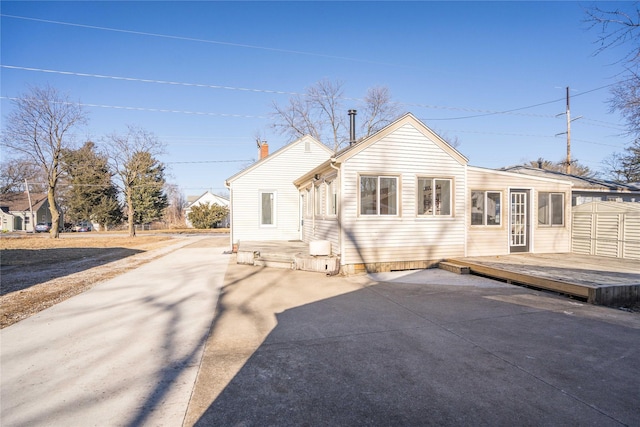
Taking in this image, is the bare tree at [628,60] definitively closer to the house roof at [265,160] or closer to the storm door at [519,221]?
the storm door at [519,221]

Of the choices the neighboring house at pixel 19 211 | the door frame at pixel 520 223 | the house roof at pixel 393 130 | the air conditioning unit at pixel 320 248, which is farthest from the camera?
the neighboring house at pixel 19 211

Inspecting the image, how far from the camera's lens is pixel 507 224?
10.7 meters

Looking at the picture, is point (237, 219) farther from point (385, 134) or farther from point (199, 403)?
point (199, 403)

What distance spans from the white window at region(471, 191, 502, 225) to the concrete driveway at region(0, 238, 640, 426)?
432cm

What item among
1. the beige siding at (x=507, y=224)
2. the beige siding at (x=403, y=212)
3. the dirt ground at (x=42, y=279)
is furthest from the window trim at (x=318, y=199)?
the dirt ground at (x=42, y=279)

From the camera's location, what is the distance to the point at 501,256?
1048 cm

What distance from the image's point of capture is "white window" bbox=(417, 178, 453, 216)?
991 centimetres

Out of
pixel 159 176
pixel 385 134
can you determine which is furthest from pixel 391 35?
pixel 159 176

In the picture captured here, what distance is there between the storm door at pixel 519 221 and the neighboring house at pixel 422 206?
0.11 ft

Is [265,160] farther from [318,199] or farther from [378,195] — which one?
[378,195]

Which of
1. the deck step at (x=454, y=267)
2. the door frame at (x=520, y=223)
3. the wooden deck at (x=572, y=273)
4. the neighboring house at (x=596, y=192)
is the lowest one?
the deck step at (x=454, y=267)

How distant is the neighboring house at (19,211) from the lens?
1891 inches

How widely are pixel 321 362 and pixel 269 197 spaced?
11948mm

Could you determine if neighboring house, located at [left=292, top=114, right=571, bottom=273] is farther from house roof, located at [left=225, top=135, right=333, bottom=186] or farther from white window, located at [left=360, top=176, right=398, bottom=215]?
house roof, located at [left=225, top=135, right=333, bottom=186]
